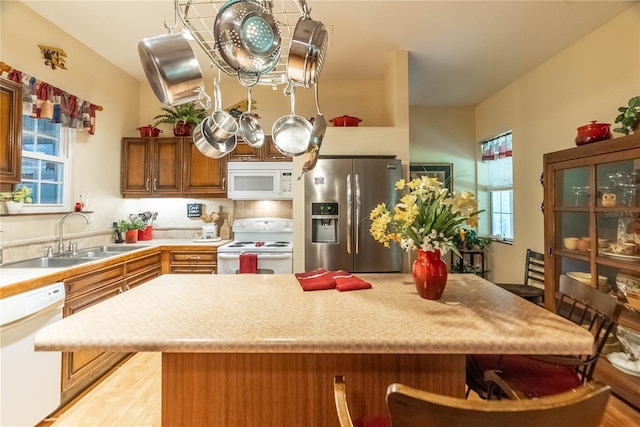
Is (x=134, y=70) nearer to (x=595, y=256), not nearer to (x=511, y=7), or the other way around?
(x=511, y=7)

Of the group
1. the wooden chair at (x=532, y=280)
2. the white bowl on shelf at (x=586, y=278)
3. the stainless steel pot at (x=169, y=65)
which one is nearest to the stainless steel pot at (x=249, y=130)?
the stainless steel pot at (x=169, y=65)

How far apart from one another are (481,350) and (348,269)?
1.98 metres

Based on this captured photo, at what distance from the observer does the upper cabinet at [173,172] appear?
3510 millimetres

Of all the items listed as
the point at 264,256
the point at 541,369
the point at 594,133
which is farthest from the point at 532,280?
the point at 264,256

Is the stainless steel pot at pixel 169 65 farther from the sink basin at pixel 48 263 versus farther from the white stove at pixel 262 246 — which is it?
the white stove at pixel 262 246

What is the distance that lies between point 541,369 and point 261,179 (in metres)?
2.88

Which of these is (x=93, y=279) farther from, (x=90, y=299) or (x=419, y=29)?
(x=419, y=29)

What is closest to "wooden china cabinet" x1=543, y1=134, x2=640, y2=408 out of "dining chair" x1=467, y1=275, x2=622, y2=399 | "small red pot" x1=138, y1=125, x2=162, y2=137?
"dining chair" x1=467, y1=275, x2=622, y2=399

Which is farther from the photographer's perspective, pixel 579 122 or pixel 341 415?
pixel 579 122

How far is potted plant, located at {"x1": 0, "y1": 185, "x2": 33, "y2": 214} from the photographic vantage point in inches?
87.2

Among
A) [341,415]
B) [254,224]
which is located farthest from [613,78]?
[254,224]

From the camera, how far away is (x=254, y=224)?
12.1ft

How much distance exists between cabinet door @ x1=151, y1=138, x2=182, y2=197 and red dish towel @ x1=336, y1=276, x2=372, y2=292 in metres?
2.68

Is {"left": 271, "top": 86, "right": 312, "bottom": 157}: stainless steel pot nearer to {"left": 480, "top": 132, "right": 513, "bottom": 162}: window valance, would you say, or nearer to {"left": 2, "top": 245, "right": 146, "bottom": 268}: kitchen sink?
{"left": 2, "top": 245, "right": 146, "bottom": 268}: kitchen sink
